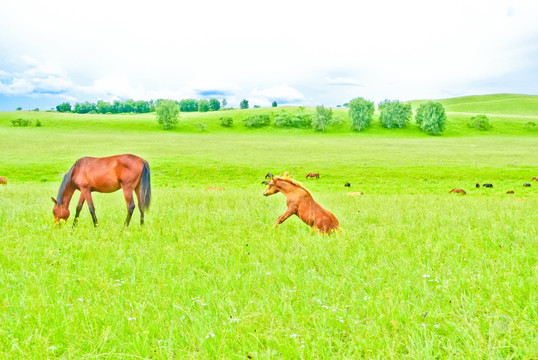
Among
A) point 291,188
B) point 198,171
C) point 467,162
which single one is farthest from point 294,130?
point 291,188

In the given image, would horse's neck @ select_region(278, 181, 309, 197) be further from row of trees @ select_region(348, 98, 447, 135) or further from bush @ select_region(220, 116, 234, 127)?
bush @ select_region(220, 116, 234, 127)

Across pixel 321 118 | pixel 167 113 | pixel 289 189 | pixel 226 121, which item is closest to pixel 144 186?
pixel 289 189

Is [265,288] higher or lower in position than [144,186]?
lower

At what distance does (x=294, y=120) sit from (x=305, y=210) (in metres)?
132

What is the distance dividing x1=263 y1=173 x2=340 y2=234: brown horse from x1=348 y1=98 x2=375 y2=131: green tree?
130m

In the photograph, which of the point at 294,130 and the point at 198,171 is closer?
the point at 198,171

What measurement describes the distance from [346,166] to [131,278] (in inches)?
1731

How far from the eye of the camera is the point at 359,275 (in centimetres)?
480

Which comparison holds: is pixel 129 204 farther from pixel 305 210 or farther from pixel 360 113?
pixel 360 113

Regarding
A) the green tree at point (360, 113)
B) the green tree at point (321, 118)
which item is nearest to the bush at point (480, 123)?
the green tree at point (360, 113)

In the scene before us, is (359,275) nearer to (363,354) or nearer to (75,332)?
(363,354)

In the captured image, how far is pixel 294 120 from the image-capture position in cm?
13712

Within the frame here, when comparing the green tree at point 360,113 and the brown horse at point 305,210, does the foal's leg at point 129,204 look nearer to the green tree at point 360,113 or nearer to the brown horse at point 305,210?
the brown horse at point 305,210

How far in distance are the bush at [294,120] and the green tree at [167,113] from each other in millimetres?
39002
